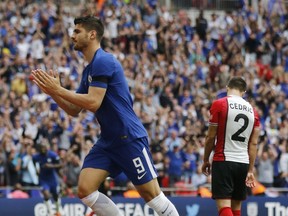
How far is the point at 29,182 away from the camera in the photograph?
64.2ft

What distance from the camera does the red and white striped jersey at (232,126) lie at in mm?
11734

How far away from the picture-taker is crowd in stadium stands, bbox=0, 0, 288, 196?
20.7 metres

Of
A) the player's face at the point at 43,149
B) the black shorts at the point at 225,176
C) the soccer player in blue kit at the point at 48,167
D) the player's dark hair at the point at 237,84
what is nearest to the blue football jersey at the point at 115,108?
the black shorts at the point at 225,176

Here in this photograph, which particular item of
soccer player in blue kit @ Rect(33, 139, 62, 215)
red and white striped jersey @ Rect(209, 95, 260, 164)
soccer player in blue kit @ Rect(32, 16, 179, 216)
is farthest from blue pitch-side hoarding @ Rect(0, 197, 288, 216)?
soccer player in blue kit @ Rect(32, 16, 179, 216)

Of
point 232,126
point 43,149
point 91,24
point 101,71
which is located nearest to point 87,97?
point 101,71

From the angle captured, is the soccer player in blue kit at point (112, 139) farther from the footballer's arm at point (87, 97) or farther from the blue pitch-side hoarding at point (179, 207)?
the blue pitch-side hoarding at point (179, 207)

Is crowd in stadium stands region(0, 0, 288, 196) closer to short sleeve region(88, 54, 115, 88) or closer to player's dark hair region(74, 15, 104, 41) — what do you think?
player's dark hair region(74, 15, 104, 41)

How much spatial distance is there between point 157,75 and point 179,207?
26.2 feet

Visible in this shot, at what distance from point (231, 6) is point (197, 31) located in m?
4.43

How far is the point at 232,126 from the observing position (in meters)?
11.8

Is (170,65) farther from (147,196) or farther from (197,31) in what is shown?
(147,196)

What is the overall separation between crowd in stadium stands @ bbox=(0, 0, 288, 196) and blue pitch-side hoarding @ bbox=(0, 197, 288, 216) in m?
2.62

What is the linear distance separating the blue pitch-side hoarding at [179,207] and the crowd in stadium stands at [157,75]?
262 cm

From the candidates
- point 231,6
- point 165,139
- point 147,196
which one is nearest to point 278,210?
point 165,139
